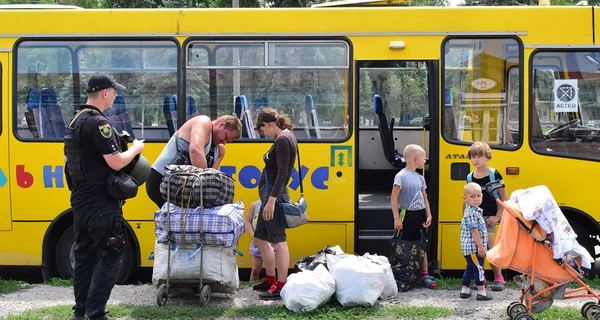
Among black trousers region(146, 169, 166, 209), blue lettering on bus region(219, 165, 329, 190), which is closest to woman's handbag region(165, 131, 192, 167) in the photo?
black trousers region(146, 169, 166, 209)

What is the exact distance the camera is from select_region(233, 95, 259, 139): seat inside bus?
7652 millimetres

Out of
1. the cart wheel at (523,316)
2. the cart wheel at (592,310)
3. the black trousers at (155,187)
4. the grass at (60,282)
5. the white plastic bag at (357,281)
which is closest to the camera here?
the cart wheel at (523,316)

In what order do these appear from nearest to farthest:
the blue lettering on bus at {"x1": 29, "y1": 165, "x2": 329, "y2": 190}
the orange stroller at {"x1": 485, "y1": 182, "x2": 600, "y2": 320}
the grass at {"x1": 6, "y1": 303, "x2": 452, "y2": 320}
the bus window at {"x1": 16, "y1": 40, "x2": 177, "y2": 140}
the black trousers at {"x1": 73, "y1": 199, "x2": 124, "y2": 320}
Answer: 1. the black trousers at {"x1": 73, "y1": 199, "x2": 124, "y2": 320}
2. the orange stroller at {"x1": 485, "y1": 182, "x2": 600, "y2": 320}
3. the grass at {"x1": 6, "y1": 303, "x2": 452, "y2": 320}
4. the blue lettering on bus at {"x1": 29, "y1": 165, "x2": 329, "y2": 190}
5. the bus window at {"x1": 16, "y1": 40, "x2": 177, "y2": 140}

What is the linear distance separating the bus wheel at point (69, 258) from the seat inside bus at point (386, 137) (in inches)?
132

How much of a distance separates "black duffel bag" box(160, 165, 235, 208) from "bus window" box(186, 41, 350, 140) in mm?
1315

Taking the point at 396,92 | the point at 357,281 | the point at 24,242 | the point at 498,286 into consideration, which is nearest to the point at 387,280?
the point at 357,281

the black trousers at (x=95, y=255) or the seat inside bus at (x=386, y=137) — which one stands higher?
the seat inside bus at (x=386, y=137)

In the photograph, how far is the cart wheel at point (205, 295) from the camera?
653 cm

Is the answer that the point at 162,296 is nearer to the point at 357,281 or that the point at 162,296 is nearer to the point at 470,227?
the point at 357,281

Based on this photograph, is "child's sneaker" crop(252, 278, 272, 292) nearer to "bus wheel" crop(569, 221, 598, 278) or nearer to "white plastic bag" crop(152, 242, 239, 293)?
"white plastic bag" crop(152, 242, 239, 293)

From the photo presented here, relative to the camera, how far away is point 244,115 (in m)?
7.68

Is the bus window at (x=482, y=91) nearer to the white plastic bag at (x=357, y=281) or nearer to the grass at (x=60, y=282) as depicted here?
the white plastic bag at (x=357, y=281)

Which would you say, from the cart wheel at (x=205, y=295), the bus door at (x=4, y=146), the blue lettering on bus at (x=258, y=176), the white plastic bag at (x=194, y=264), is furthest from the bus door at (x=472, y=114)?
the bus door at (x=4, y=146)

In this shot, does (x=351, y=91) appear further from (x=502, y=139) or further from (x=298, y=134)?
(x=502, y=139)
